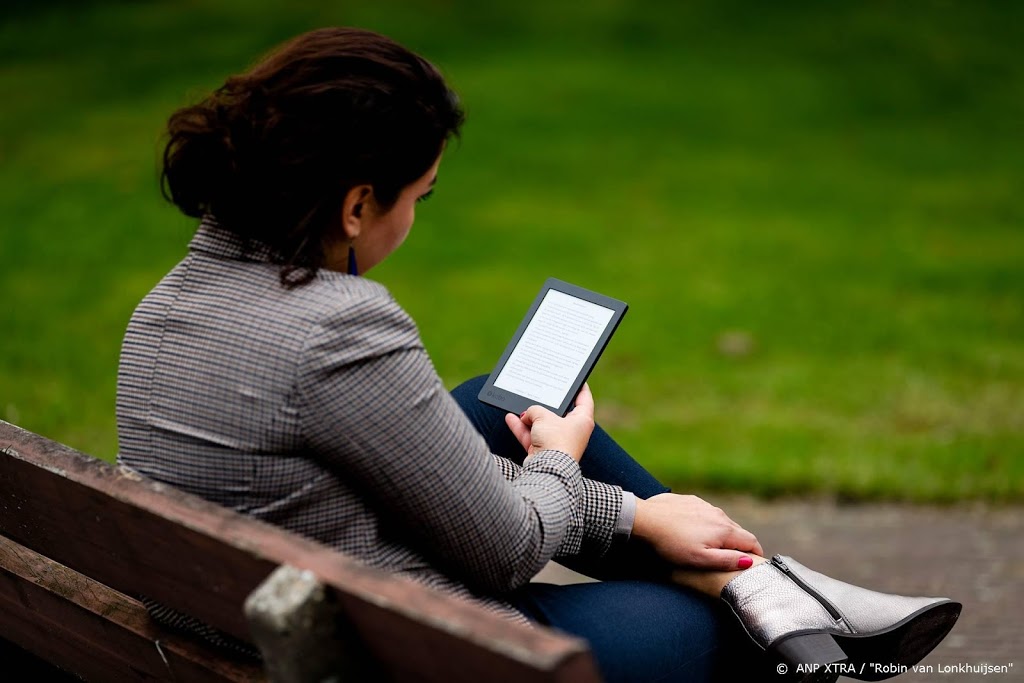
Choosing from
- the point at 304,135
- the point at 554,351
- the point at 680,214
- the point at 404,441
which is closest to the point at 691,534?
the point at 554,351

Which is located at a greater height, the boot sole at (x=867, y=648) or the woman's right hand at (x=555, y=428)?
the woman's right hand at (x=555, y=428)

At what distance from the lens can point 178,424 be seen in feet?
6.04

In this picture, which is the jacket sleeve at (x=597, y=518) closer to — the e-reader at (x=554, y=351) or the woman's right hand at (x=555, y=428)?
the woman's right hand at (x=555, y=428)

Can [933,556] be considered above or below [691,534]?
below

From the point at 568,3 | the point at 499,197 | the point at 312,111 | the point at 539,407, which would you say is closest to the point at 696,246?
the point at 499,197

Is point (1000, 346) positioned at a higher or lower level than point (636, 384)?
higher

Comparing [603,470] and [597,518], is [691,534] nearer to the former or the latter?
[597,518]

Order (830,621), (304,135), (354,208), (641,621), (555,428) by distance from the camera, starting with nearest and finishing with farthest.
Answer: (304,135) < (354,208) < (641,621) < (830,621) < (555,428)

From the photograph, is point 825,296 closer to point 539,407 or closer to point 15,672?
point 539,407

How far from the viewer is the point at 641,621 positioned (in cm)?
205

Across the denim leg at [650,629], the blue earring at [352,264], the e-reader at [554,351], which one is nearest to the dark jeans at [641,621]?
the denim leg at [650,629]

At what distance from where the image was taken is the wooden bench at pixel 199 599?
1.37 m

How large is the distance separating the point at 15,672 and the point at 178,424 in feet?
3.95

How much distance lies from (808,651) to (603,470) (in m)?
0.64
